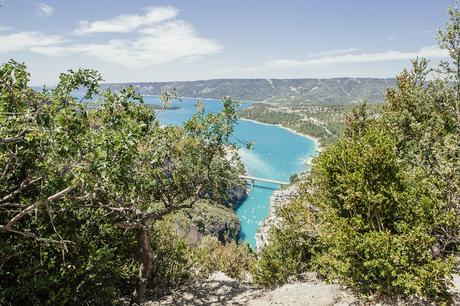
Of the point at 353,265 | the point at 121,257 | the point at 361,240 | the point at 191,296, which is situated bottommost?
the point at 191,296

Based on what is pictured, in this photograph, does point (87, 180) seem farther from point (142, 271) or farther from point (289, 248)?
point (289, 248)

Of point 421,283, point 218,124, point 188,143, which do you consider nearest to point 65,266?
point 188,143

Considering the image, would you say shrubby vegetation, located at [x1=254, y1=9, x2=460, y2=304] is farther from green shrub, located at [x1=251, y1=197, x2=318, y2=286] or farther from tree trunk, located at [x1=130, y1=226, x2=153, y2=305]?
tree trunk, located at [x1=130, y1=226, x2=153, y2=305]

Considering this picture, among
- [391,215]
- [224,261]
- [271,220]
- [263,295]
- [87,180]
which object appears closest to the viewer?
[87,180]

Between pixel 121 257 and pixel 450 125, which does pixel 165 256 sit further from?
pixel 450 125

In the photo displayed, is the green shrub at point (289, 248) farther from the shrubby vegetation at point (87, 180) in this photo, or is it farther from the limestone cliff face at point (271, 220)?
the shrubby vegetation at point (87, 180)

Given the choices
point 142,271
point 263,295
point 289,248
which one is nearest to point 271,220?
point 289,248

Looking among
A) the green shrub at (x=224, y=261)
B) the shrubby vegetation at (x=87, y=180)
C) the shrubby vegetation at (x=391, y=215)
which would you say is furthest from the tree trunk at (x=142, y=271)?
the green shrub at (x=224, y=261)

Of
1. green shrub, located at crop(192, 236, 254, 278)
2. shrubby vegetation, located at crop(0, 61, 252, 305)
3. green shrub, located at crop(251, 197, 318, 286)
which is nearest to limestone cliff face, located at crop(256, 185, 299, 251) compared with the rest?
green shrub, located at crop(251, 197, 318, 286)
